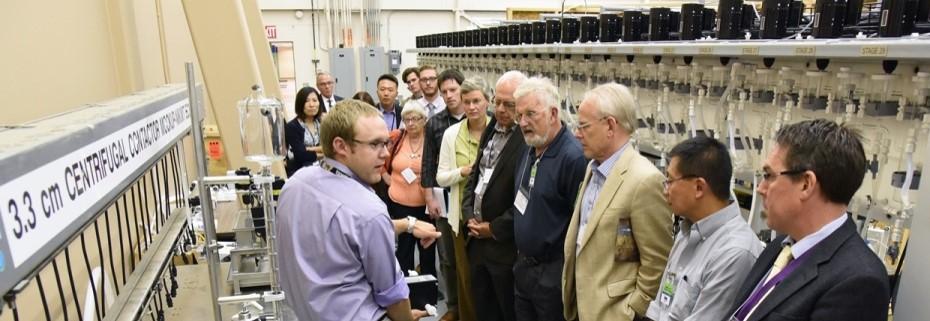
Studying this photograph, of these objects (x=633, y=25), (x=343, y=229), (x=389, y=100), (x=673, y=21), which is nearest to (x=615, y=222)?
(x=343, y=229)

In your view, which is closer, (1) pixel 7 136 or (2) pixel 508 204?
(1) pixel 7 136

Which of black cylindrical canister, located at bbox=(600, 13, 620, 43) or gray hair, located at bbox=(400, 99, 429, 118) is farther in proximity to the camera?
gray hair, located at bbox=(400, 99, 429, 118)

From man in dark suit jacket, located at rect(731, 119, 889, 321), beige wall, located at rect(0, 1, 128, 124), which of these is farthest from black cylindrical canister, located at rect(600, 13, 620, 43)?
beige wall, located at rect(0, 1, 128, 124)

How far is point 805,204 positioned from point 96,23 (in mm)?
3182

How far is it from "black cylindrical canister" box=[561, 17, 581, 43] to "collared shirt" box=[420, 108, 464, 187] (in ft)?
3.26

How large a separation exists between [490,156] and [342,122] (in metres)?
1.17

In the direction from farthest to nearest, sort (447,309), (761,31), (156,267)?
(447,309), (761,31), (156,267)

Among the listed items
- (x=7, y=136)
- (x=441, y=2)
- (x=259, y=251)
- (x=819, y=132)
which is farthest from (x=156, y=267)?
(x=441, y=2)

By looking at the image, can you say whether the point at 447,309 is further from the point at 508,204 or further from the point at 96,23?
the point at 96,23

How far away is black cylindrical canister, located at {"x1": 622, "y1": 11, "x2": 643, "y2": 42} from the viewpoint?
9.20 ft

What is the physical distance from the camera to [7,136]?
73cm

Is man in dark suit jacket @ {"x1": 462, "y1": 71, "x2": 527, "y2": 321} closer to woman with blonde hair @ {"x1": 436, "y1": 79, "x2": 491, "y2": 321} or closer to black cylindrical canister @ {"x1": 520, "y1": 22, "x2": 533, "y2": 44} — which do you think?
woman with blonde hair @ {"x1": 436, "y1": 79, "x2": 491, "y2": 321}

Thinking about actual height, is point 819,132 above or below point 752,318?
above

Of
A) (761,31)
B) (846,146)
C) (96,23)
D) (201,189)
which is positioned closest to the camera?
(846,146)
